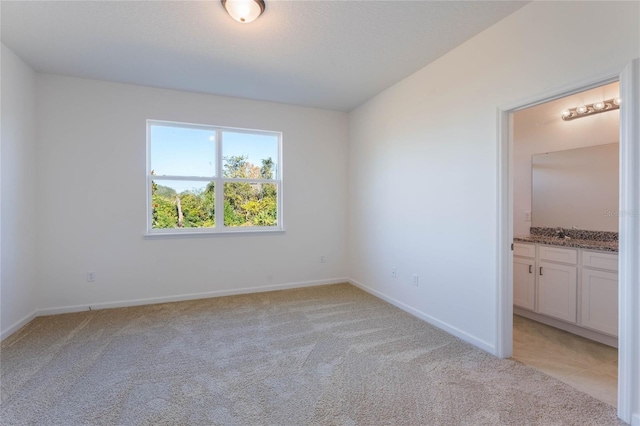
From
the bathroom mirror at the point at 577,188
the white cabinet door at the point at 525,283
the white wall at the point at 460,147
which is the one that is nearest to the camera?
the white wall at the point at 460,147

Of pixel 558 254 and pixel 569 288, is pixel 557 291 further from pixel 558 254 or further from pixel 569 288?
pixel 558 254

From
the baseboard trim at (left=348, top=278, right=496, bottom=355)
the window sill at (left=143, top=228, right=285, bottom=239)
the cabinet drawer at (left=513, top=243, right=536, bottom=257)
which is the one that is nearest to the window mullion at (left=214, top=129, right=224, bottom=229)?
the window sill at (left=143, top=228, right=285, bottom=239)

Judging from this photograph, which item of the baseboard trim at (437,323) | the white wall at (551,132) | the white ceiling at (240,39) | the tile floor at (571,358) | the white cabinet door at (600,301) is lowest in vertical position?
the tile floor at (571,358)

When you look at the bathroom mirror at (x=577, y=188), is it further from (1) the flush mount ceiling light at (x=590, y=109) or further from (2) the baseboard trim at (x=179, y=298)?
(2) the baseboard trim at (x=179, y=298)

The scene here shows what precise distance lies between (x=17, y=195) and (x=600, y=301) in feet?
18.6

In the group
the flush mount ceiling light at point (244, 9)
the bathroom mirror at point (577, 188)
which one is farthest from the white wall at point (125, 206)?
the bathroom mirror at point (577, 188)

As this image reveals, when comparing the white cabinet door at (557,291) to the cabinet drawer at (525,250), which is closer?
the white cabinet door at (557,291)

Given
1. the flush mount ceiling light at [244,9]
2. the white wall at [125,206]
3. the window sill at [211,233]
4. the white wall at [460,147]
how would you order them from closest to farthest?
the white wall at [460,147] → the flush mount ceiling light at [244,9] → the white wall at [125,206] → the window sill at [211,233]

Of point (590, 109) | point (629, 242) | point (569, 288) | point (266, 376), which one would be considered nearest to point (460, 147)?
point (629, 242)

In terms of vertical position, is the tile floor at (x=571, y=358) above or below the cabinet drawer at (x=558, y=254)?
below

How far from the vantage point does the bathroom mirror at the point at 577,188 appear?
10.1ft

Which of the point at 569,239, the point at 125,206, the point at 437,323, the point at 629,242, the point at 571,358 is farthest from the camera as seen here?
the point at 125,206

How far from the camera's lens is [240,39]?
8.79ft

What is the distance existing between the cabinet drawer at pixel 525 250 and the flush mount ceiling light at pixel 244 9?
3.49 m
